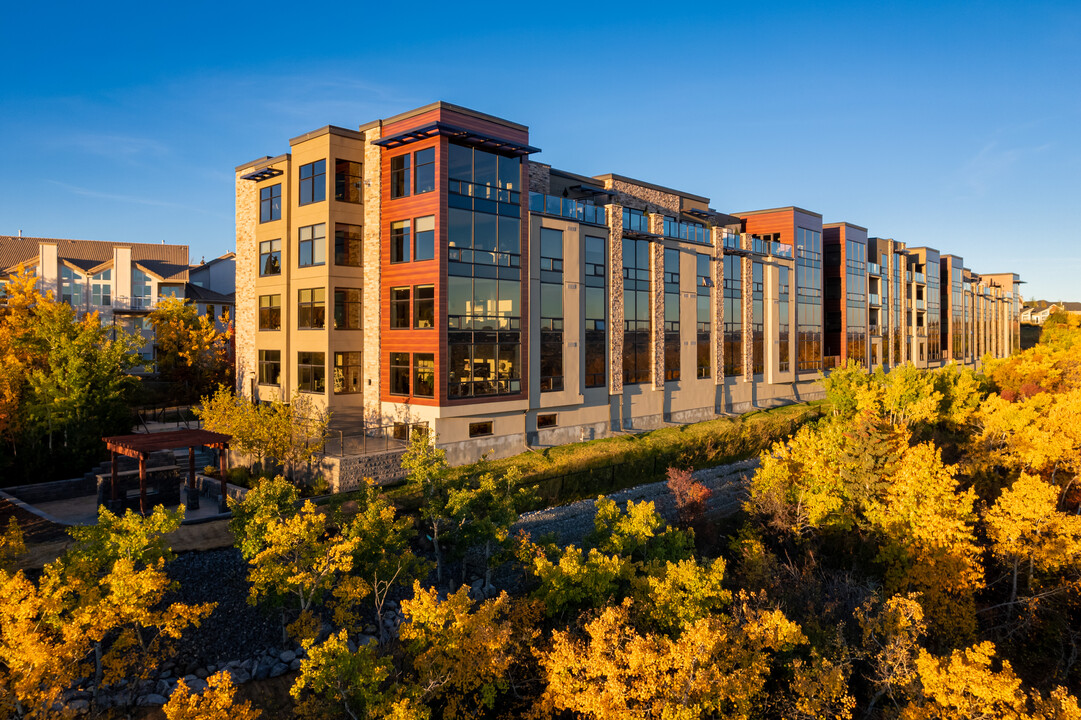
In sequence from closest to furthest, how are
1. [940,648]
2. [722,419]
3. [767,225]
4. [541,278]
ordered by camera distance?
[940,648] < [541,278] < [722,419] < [767,225]

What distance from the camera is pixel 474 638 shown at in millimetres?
14297

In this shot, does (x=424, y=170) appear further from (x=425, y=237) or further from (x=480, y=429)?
(x=480, y=429)

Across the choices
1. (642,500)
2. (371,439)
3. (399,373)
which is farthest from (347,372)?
(642,500)

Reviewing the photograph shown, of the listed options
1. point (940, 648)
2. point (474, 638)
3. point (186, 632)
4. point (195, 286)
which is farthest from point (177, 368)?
point (940, 648)

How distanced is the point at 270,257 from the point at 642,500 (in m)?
23.1

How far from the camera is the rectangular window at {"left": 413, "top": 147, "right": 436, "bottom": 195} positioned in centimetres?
2697

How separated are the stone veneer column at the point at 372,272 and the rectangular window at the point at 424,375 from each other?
270 centimetres

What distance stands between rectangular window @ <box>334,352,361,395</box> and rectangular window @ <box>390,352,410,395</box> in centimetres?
260

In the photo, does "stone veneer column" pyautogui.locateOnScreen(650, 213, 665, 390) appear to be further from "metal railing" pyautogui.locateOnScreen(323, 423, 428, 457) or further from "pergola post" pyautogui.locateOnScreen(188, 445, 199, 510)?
"pergola post" pyautogui.locateOnScreen(188, 445, 199, 510)

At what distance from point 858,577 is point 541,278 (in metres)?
19.6

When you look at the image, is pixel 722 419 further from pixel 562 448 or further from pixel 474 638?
pixel 474 638

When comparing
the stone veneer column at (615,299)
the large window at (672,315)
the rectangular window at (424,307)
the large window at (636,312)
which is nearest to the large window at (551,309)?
the stone veneer column at (615,299)

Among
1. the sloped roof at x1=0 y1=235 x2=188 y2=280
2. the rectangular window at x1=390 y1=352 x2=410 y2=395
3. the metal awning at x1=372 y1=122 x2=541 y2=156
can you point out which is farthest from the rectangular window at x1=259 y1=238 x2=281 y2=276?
the sloped roof at x1=0 y1=235 x2=188 y2=280

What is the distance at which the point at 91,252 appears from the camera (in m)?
64.1
